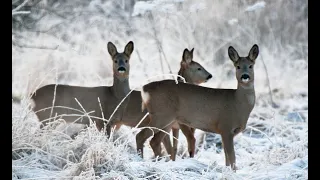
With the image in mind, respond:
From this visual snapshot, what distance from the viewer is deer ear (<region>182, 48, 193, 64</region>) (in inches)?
152

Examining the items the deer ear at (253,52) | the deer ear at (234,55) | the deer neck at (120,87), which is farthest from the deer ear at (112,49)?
the deer ear at (253,52)

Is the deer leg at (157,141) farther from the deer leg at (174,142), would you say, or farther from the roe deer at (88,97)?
the roe deer at (88,97)

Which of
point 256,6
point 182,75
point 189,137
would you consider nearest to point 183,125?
point 189,137

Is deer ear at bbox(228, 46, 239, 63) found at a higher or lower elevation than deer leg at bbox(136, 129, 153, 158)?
higher

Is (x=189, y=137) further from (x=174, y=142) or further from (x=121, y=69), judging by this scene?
(x=121, y=69)

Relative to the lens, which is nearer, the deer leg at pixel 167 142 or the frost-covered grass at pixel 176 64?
the frost-covered grass at pixel 176 64

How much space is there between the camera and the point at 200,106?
150 inches

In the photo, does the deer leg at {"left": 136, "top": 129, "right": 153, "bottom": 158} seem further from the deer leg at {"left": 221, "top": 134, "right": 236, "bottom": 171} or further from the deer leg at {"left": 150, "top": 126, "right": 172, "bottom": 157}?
the deer leg at {"left": 221, "top": 134, "right": 236, "bottom": 171}

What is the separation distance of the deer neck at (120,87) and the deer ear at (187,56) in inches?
13.6

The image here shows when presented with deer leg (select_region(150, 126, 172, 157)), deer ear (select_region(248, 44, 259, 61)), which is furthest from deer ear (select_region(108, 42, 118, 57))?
deer ear (select_region(248, 44, 259, 61))

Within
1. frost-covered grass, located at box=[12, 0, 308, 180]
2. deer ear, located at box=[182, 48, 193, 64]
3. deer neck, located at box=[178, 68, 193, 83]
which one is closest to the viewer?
frost-covered grass, located at box=[12, 0, 308, 180]

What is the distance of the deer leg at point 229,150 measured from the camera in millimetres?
3656

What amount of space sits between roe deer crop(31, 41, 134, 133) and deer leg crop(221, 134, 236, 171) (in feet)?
2.14

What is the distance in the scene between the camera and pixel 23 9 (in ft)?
12.1
